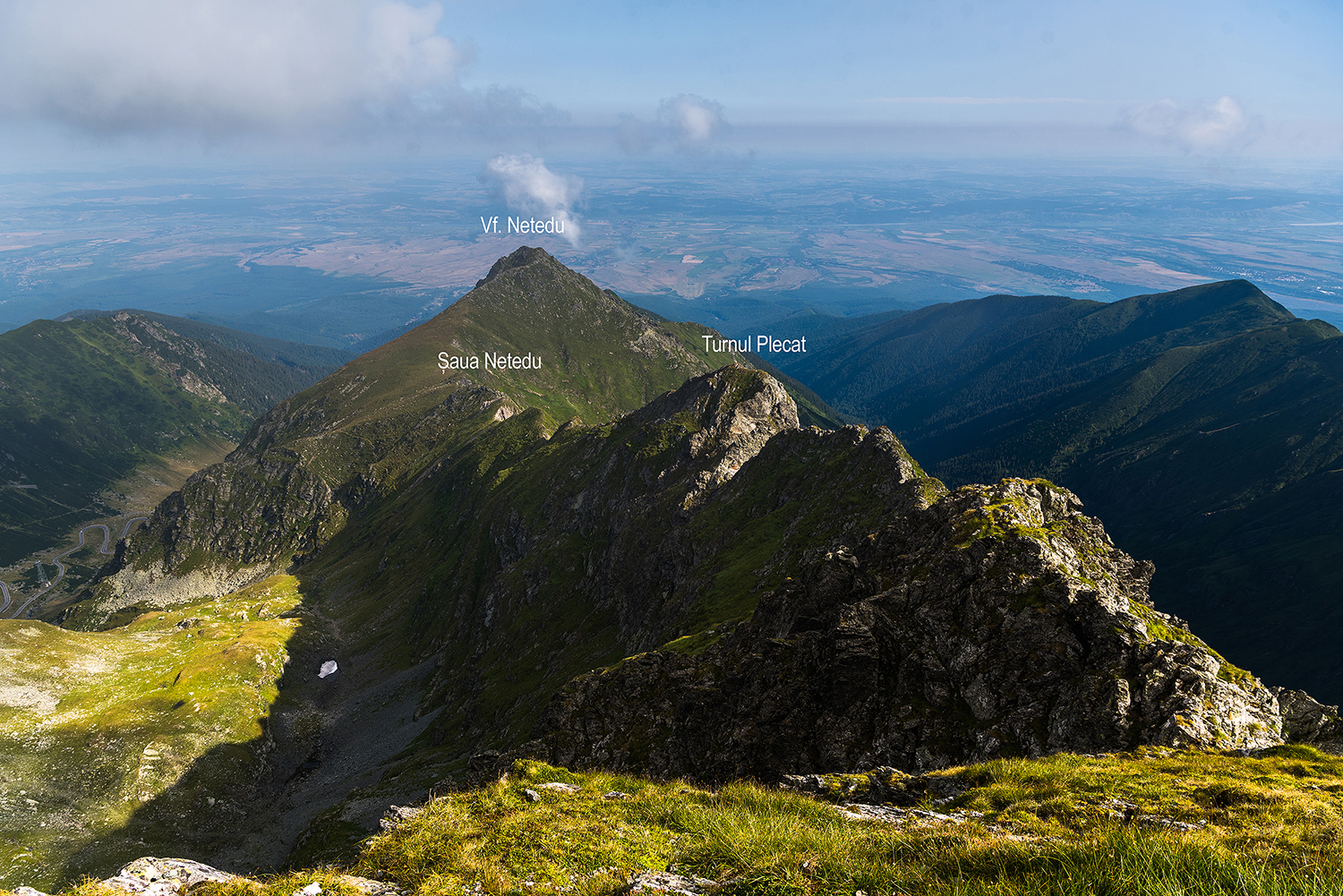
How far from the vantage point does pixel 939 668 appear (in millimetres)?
38844

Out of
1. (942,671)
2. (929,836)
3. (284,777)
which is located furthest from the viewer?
(284,777)

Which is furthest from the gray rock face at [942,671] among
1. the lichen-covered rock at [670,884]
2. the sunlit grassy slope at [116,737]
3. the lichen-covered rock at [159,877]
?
the sunlit grassy slope at [116,737]

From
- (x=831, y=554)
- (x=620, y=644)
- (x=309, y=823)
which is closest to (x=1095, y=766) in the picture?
(x=831, y=554)

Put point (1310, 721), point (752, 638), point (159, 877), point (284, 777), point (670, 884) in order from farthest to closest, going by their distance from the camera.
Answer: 1. point (284, 777)
2. point (752, 638)
3. point (1310, 721)
4. point (159, 877)
5. point (670, 884)

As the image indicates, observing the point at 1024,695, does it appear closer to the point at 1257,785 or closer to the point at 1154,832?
the point at 1257,785

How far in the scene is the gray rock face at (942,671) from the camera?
31844 mm

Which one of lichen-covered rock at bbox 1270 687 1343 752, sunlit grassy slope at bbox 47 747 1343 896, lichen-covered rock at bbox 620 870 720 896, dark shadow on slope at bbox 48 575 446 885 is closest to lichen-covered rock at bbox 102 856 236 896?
sunlit grassy slope at bbox 47 747 1343 896

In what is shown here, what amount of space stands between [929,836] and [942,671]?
25324 mm

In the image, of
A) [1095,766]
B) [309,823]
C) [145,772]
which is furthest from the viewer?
[145,772]

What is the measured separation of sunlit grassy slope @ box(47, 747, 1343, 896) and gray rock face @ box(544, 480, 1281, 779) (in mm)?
4649

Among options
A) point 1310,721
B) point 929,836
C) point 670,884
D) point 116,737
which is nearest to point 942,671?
point 1310,721

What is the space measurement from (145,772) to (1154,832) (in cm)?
15216

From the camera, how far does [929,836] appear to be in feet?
52.4

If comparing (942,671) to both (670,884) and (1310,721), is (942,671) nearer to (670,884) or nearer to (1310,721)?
(1310,721)
